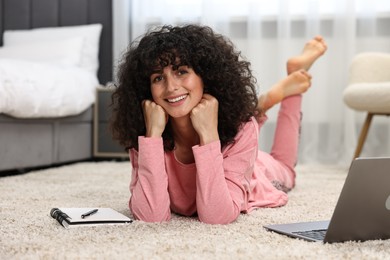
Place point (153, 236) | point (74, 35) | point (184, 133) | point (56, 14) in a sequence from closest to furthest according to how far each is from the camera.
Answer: point (153, 236)
point (184, 133)
point (74, 35)
point (56, 14)

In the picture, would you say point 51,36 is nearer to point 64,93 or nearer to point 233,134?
point 64,93

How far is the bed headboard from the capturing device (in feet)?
12.5

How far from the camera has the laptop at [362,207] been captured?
109 cm

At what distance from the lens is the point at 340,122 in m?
3.37

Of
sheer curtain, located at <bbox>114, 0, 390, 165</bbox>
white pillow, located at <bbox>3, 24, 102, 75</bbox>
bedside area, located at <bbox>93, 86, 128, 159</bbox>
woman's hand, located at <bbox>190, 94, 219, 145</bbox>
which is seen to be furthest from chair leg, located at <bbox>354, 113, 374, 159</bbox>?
white pillow, located at <bbox>3, 24, 102, 75</bbox>

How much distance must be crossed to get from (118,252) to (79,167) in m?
1.89

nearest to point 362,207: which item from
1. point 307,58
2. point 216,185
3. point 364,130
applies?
point 216,185

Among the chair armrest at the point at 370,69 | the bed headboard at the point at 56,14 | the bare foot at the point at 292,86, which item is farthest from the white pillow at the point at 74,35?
the bare foot at the point at 292,86

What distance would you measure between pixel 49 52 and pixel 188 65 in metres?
2.11

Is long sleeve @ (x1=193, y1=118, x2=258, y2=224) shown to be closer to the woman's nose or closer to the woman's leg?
the woman's nose

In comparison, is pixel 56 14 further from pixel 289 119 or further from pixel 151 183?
pixel 151 183

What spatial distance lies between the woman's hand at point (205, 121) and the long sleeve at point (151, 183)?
100 millimetres

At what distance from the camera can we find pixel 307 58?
7.43ft

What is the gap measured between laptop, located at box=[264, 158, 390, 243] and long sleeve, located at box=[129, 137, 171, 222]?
334 millimetres
